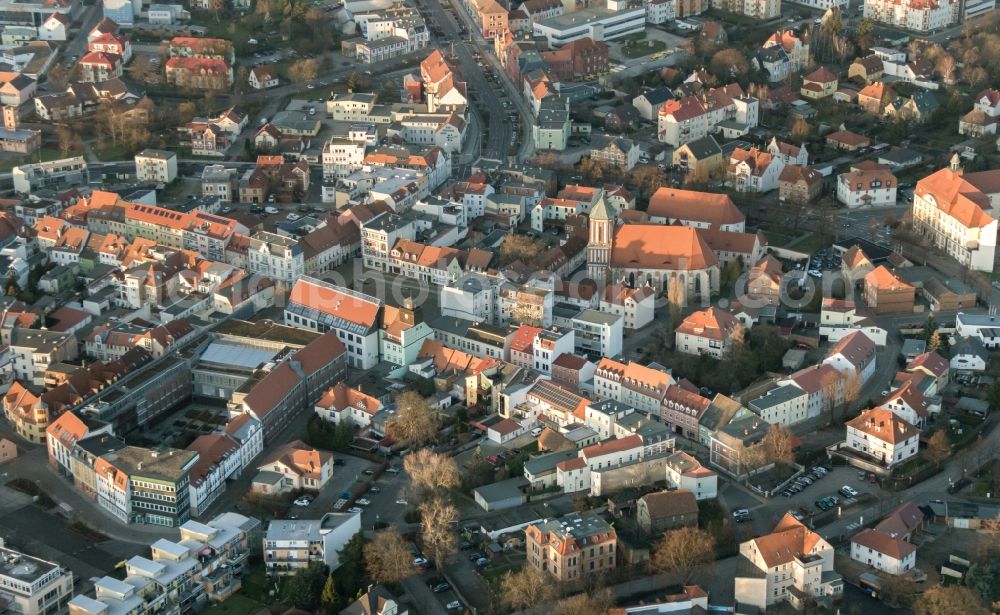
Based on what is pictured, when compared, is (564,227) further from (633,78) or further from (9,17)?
(9,17)

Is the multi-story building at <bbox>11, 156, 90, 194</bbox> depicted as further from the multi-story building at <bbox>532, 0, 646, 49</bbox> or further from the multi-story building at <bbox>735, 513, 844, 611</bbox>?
the multi-story building at <bbox>735, 513, 844, 611</bbox>

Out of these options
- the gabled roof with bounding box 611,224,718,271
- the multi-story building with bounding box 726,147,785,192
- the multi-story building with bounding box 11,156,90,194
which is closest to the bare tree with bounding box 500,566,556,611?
the gabled roof with bounding box 611,224,718,271

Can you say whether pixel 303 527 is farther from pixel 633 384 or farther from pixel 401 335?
pixel 633 384

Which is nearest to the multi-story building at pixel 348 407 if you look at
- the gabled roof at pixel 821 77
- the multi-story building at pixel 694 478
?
the multi-story building at pixel 694 478

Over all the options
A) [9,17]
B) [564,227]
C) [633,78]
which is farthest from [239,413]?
[9,17]

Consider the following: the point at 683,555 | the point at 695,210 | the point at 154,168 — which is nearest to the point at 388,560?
the point at 683,555

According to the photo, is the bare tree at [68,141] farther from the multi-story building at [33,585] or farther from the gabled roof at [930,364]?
the gabled roof at [930,364]
